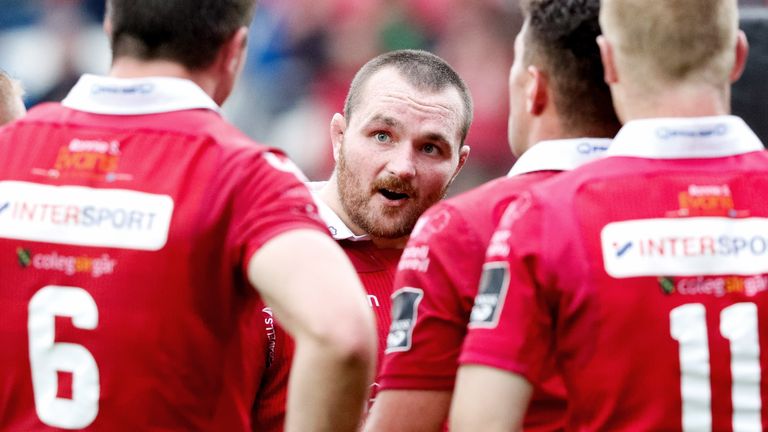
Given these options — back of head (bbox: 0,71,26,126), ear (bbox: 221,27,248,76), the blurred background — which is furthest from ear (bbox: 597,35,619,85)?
the blurred background

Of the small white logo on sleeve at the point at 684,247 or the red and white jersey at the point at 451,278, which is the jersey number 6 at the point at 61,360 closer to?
the red and white jersey at the point at 451,278

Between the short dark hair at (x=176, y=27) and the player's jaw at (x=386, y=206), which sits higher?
the short dark hair at (x=176, y=27)

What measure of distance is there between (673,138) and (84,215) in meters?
1.32

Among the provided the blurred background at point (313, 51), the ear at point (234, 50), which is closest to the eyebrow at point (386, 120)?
the ear at point (234, 50)

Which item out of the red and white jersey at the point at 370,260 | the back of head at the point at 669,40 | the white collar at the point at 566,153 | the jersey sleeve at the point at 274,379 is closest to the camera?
the back of head at the point at 669,40

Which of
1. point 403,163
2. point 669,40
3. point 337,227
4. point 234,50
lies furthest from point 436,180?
point 669,40

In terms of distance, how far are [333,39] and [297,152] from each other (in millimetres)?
1056

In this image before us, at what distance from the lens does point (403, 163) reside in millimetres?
4246

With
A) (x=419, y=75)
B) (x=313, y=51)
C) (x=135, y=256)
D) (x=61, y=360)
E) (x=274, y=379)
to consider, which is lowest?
(x=274, y=379)

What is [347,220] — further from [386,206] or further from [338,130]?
[338,130]

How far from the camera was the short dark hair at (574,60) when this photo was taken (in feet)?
9.37

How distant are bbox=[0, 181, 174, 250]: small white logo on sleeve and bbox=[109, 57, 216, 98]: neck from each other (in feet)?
0.95

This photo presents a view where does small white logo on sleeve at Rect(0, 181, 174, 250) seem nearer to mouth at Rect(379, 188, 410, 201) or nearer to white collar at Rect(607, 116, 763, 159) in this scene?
white collar at Rect(607, 116, 763, 159)

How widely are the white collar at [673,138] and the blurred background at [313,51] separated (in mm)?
6619
